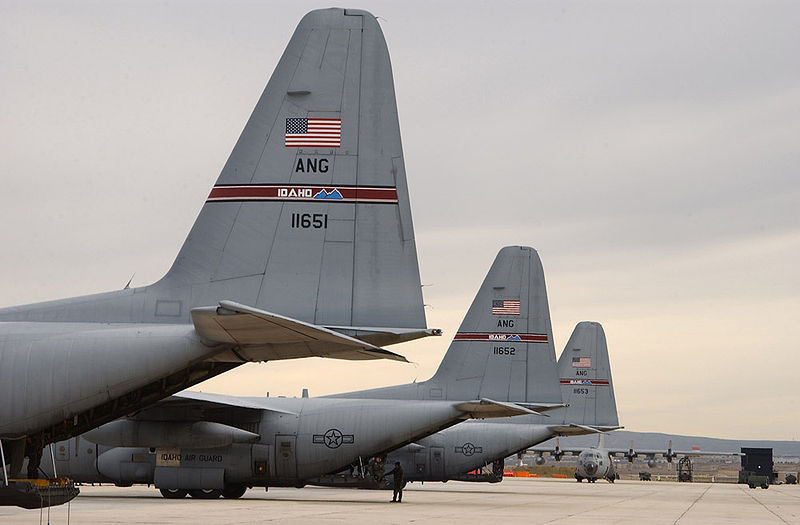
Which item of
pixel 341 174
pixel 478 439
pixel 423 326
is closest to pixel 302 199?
pixel 341 174

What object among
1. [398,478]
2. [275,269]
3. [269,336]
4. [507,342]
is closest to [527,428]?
[507,342]

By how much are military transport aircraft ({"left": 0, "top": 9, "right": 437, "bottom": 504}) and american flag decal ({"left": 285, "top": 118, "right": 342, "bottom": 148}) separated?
2cm

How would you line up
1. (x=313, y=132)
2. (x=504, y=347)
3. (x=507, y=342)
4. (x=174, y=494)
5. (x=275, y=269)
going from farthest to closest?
1. (x=507, y=342)
2. (x=504, y=347)
3. (x=174, y=494)
4. (x=313, y=132)
5. (x=275, y=269)

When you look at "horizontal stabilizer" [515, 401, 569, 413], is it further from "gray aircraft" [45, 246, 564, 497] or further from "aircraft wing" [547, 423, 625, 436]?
"aircraft wing" [547, 423, 625, 436]

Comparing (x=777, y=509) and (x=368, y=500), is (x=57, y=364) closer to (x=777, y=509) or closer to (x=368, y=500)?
(x=368, y=500)

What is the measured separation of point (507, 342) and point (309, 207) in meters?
22.3

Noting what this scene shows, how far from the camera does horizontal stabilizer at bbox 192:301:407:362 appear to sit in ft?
41.8

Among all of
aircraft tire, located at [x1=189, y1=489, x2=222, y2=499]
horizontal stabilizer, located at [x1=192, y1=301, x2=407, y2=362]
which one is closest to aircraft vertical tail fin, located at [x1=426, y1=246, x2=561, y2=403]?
aircraft tire, located at [x1=189, y1=489, x2=222, y2=499]

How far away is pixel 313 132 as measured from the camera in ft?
50.7

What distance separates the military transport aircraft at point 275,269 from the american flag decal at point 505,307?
22.7m

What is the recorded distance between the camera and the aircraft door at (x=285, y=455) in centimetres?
3109

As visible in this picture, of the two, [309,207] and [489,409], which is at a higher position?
[309,207]

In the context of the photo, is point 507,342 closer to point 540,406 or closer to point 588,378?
point 540,406

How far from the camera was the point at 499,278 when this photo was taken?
3800 cm
